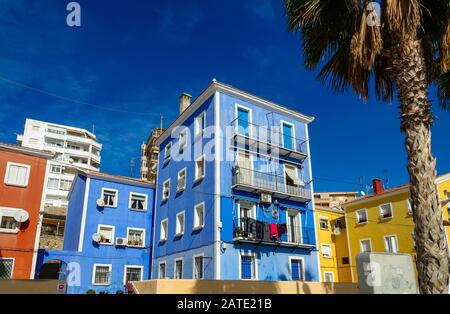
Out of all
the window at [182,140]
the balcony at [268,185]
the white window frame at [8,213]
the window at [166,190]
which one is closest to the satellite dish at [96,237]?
the white window frame at [8,213]

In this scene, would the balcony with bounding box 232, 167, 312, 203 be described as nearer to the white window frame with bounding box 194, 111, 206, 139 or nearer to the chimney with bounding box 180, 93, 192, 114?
the white window frame with bounding box 194, 111, 206, 139

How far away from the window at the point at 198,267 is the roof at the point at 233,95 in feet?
34.8

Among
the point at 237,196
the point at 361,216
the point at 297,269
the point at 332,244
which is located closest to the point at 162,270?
the point at 237,196

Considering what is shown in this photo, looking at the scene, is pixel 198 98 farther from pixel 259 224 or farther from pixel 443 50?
pixel 443 50

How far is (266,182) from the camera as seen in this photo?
23359 millimetres

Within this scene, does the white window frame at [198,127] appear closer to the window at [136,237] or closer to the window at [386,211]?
the window at [136,237]

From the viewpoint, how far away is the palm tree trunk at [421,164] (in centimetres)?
565

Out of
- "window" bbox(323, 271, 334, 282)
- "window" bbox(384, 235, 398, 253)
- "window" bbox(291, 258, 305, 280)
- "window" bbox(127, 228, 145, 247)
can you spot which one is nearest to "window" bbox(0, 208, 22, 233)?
"window" bbox(127, 228, 145, 247)

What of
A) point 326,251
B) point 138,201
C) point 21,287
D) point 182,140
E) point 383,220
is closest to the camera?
point 21,287

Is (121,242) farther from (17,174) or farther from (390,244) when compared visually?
(390,244)

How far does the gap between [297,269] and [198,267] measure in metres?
6.43

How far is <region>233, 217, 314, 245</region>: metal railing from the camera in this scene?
2089 cm

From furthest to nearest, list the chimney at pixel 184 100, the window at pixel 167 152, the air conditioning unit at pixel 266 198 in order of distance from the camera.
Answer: the chimney at pixel 184 100 < the window at pixel 167 152 < the air conditioning unit at pixel 266 198

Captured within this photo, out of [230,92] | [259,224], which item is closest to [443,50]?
[259,224]
